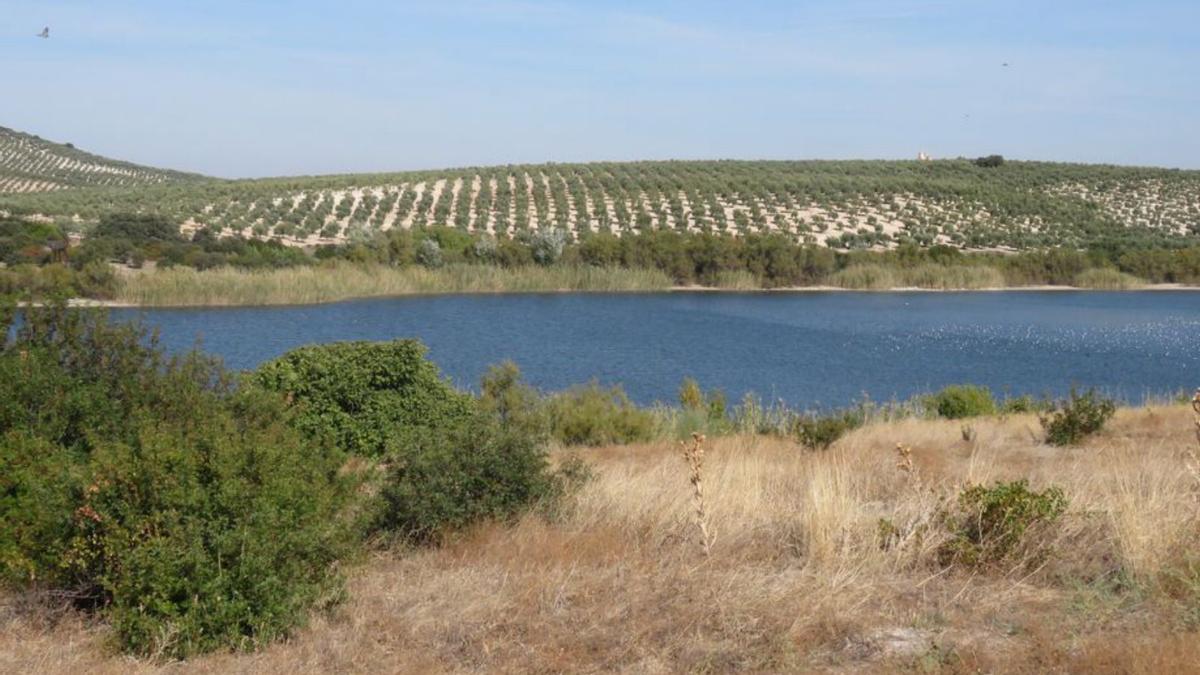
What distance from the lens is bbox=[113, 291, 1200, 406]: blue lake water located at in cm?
3170

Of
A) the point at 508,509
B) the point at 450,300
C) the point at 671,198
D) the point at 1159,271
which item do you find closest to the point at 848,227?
the point at 671,198

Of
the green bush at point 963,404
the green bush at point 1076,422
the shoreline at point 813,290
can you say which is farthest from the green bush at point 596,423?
the shoreline at point 813,290

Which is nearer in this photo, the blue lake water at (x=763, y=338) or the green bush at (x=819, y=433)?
the green bush at (x=819, y=433)

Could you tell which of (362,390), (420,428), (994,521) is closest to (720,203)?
(362,390)

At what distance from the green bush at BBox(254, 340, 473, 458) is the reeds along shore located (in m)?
31.9

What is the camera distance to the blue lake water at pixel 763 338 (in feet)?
104

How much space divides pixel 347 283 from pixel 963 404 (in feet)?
107

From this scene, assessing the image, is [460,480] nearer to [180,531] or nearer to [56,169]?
[180,531]

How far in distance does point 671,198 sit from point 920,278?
83.7 ft

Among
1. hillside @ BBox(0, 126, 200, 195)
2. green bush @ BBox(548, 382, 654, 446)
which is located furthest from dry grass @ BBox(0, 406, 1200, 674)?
hillside @ BBox(0, 126, 200, 195)

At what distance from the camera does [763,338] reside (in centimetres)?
4041

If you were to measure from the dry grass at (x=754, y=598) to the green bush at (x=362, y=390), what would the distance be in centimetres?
598

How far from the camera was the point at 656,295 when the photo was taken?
5625 cm

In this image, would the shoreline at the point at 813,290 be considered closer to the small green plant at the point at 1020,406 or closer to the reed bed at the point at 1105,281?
the reed bed at the point at 1105,281
